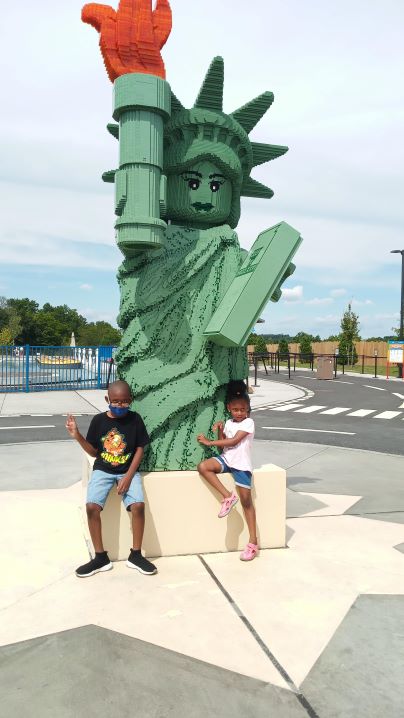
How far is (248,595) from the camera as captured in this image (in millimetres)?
3057

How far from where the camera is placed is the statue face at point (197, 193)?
4.11 m

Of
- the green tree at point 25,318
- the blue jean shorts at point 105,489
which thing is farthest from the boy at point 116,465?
the green tree at point 25,318

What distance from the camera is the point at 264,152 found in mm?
4547

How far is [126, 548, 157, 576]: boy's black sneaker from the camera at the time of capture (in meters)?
3.33

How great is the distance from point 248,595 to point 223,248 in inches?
100

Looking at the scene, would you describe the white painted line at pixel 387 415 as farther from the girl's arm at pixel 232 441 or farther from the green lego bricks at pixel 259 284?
the green lego bricks at pixel 259 284

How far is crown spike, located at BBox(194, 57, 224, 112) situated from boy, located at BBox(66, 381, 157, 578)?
2345 mm

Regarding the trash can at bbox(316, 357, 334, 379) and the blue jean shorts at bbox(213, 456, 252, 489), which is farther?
the trash can at bbox(316, 357, 334, 379)

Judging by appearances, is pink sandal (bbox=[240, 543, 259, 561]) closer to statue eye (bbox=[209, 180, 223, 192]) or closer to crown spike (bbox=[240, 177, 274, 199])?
statue eye (bbox=[209, 180, 223, 192])

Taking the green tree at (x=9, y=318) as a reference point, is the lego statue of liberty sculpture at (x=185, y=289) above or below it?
below

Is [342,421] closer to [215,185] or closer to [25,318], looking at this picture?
[215,185]

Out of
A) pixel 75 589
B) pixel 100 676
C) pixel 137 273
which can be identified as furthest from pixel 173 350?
pixel 100 676

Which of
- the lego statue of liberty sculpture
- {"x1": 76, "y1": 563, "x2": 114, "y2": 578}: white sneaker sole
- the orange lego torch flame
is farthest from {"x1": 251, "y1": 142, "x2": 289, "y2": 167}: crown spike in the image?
{"x1": 76, "y1": 563, "x2": 114, "y2": 578}: white sneaker sole

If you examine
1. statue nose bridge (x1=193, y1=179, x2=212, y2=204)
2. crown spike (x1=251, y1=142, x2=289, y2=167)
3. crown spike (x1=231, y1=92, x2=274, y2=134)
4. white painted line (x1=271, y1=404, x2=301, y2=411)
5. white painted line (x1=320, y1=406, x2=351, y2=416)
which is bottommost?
white painted line (x1=320, y1=406, x2=351, y2=416)
